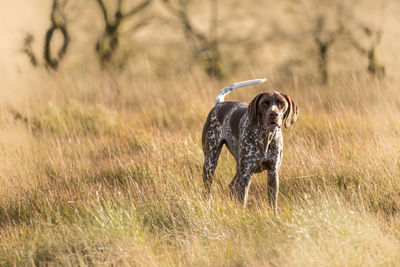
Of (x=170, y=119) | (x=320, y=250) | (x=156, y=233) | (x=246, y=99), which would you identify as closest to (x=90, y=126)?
(x=170, y=119)

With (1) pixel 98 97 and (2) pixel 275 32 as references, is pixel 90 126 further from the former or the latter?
(2) pixel 275 32

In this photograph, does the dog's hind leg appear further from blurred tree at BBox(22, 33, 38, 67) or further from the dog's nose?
blurred tree at BBox(22, 33, 38, 67)

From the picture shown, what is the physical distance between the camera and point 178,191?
4.57 m

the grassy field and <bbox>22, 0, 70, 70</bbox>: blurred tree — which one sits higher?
<bbox>22, 0, 70, 70</bbox>: blurred tree

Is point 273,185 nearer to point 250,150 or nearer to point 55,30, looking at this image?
Answer: point 250,150

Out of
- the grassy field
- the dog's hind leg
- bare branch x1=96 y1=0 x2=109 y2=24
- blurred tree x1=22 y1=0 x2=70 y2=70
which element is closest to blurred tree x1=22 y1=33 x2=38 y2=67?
the grassy field

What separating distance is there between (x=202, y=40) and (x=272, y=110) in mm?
9342

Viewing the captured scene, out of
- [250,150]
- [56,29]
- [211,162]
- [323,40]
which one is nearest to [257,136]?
[250,150]

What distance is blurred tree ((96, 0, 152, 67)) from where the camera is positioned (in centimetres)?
1291

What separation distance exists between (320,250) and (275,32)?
1003 centimetres

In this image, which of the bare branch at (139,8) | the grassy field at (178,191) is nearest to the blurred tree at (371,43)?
the grassy field at (178,191)

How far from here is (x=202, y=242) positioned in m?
3.88

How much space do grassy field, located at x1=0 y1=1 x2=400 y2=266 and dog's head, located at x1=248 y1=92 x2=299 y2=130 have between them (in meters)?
0.66

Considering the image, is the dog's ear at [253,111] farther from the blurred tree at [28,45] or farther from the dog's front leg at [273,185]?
the blurred tree at [28,45]
